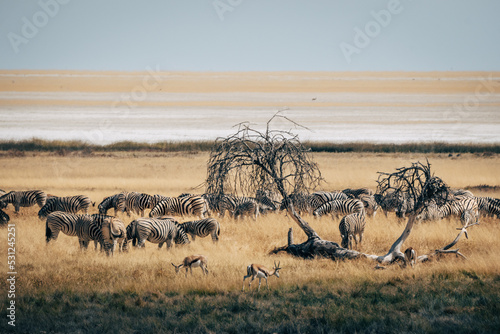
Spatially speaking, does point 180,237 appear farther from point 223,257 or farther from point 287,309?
point 287,309

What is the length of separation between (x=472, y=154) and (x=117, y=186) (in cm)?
2818

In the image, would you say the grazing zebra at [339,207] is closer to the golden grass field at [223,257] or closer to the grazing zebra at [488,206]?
the golden grass field at [223,257]

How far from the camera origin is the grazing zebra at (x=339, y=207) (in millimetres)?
19750

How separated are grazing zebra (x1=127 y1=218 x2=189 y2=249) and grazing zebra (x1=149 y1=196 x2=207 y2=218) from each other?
3.94 m

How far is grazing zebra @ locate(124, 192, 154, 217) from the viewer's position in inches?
819

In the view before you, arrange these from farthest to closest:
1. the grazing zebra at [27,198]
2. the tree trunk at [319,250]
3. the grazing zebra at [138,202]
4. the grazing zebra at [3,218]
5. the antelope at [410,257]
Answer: the grazing zebra at [27,198]
the grazing zebra at [138,202]
the grazing zebra at [3,218]
the tree trunk at [319,250]
the antelope at [410,257]

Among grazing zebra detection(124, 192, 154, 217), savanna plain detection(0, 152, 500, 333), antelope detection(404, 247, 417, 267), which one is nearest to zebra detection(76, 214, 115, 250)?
savanna plain detection(0, 152, 500, 333)

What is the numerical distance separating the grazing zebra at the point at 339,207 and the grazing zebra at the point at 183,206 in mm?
4037

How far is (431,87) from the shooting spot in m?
130

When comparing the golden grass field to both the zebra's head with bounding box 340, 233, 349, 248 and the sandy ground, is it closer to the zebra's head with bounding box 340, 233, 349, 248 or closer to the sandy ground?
the zebra's head with bounding box 340, 233, 349, 248

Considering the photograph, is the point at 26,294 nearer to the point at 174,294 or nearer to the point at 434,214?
the point at 174,294

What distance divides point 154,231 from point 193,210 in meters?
5.08

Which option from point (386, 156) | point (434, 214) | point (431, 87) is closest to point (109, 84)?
point (431, 87)

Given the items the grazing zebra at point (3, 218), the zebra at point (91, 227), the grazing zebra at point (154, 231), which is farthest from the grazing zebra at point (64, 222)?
the grazing zebra at point (3, 218)
